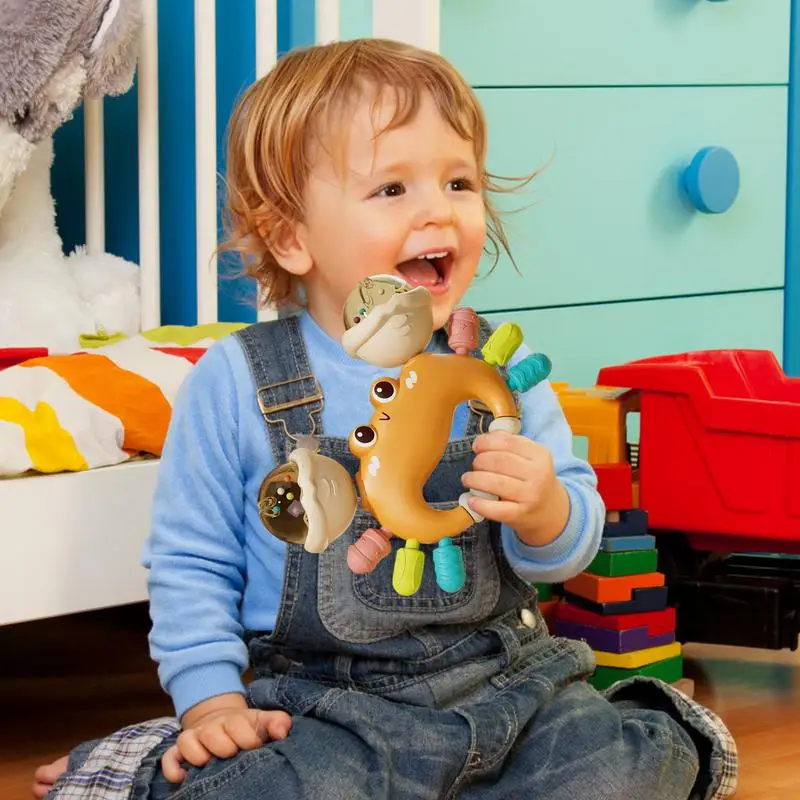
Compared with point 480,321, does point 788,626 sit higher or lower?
lower

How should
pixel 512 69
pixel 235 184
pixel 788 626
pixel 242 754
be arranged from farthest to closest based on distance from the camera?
pixel 512 69 → pixel 788 626 → pixel 235 184 → pixel 242 754

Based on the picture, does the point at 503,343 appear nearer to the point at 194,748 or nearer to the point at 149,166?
the point at 194,748

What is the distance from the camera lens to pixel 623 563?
1.34m

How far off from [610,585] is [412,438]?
502 mm

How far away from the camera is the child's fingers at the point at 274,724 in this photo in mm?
950

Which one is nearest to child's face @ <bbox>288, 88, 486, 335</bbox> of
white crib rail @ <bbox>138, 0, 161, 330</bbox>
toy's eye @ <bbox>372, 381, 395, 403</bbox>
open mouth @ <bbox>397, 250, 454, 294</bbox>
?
open mouth @ <bbox>397, 250, 454, 294</bbox>

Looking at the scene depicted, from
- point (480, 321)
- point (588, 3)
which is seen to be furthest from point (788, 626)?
point (588, 3)

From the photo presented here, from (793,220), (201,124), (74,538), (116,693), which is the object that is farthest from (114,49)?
(793,220)

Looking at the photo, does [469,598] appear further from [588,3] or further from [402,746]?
[588,3]

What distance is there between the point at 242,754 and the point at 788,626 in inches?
26.5

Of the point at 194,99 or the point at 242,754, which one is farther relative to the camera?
the point at 194,99

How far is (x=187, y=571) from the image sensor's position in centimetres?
103

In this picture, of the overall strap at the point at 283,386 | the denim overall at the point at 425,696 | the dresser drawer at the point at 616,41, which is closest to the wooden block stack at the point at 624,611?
the denim overall at the point at 425,696

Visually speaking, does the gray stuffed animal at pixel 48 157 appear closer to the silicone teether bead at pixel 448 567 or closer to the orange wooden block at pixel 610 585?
the orange wooden block at pixel 610 585
